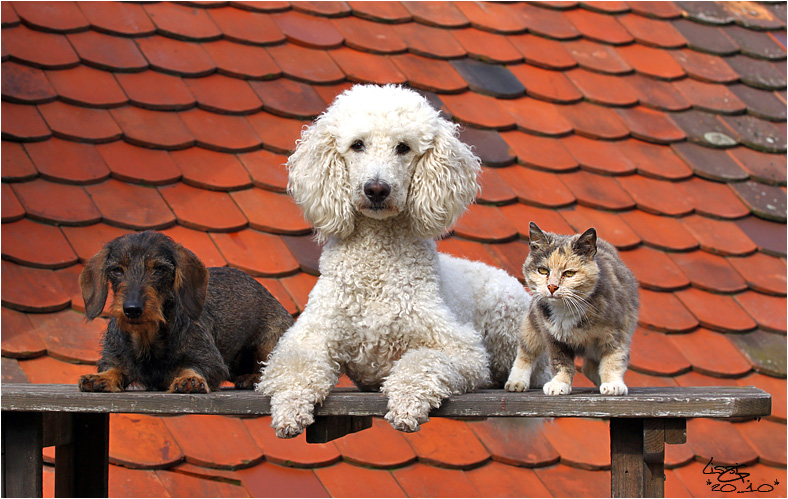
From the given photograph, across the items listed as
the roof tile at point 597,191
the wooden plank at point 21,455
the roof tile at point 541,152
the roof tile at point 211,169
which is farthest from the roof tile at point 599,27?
the wooden plank at point 21,455

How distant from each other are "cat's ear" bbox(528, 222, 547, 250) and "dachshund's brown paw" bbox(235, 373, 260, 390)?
967mm

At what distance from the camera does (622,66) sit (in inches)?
182

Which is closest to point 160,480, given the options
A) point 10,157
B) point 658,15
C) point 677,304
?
point 10,157

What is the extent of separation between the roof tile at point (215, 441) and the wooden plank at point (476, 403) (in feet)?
2.37

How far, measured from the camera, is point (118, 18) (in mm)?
4125

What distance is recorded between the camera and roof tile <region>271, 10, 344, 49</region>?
430 centimetres

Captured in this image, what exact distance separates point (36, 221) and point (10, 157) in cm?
34

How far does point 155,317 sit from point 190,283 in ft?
0.52

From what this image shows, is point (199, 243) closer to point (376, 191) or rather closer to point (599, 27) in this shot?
point (376, 191)

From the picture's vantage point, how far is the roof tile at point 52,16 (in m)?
4.00

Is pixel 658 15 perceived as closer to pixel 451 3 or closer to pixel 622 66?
pixel 622 66

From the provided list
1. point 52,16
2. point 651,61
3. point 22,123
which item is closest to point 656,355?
point 651,61

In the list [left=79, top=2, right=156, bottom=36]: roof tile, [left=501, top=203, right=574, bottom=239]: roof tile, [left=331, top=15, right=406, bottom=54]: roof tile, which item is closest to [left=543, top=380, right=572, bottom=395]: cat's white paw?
[left=501, top=203, right=574, bottom=239]: roof tile

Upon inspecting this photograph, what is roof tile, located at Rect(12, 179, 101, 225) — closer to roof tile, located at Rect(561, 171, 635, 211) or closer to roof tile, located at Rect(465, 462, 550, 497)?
roof tile, located at Rect(465, 462, 550, 497)
